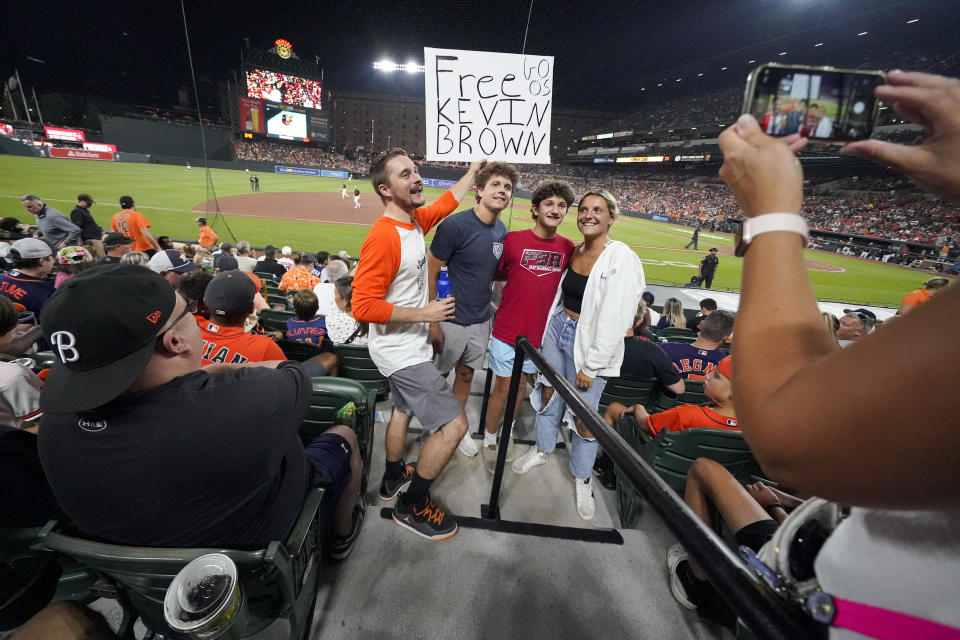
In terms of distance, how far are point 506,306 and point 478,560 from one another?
2.07 m

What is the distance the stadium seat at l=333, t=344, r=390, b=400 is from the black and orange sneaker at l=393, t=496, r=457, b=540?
4.33ft

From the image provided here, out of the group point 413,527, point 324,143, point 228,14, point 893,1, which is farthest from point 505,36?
point 324,143

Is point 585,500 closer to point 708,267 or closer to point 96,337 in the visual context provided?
point 96,337

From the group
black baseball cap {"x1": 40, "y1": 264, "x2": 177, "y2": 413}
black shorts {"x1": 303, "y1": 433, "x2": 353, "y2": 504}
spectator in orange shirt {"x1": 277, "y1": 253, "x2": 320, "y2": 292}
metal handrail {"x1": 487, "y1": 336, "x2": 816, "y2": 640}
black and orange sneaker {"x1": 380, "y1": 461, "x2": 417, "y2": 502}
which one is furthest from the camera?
spectator in orange shirt {"x1": 277, "y1": 253, "x2": 320, "y2": 292}

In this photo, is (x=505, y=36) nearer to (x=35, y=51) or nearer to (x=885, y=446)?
(x=885, y=446)

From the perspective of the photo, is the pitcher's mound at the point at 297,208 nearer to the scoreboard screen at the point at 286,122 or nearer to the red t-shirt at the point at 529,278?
the red t-shirt at the point at 529,278

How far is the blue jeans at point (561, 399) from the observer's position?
2982mm

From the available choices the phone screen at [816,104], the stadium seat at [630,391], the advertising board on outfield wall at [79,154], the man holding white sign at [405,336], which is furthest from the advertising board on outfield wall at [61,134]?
the phone screen at [816,104]

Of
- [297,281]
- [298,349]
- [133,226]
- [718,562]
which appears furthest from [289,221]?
[718,562]

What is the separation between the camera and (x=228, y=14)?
30.7 meters

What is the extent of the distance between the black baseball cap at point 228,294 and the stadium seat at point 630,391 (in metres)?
3.32

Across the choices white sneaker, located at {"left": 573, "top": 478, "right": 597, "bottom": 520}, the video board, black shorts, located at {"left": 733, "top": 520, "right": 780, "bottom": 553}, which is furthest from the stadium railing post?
the video board

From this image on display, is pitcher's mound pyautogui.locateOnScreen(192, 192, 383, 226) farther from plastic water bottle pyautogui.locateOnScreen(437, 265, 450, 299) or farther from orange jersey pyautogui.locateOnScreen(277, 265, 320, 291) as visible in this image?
plastic water bottle pyautogui.locateOnScreen(437, 265, 450, 299)

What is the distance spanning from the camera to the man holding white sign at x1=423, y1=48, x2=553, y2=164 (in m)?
3.43
